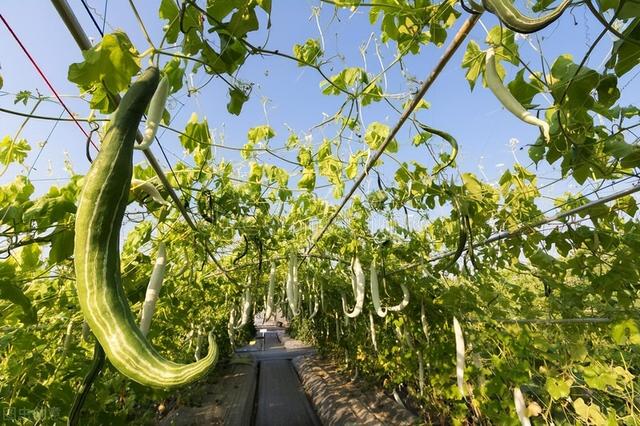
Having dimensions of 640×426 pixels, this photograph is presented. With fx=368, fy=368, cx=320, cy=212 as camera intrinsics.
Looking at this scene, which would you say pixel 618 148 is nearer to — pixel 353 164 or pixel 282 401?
pixel 353 164

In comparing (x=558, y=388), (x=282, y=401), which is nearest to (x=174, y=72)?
(x=558, y=388)

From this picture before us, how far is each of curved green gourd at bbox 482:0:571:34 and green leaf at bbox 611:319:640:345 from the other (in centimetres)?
218

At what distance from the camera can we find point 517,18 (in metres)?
0.68

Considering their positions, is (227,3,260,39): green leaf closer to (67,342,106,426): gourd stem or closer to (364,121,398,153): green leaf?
(67,342,106,426): gourd stem

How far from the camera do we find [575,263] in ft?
9.41

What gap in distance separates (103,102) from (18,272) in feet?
4.44

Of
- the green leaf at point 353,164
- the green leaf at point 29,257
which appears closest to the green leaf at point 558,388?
the green leaf at point 353,164

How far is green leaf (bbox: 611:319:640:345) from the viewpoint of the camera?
2.06 meters

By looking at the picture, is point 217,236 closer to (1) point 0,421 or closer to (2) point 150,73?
(1) point 0,421

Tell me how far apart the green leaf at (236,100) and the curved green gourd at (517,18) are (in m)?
1.17

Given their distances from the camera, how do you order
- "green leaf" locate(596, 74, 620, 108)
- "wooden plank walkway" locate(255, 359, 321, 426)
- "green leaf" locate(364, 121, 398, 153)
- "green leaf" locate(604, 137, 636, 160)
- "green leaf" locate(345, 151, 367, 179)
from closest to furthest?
1. "green leaf" locate(596, 74, 620, 108)
2. "green leaf" locate(604, 137, 636, 160)
3. "green leaf" locate(364, 121, 398, 153)
4. "green leaf" locate(345, 151, 367, 179)
5. "wooden plank walkway" locate(255, 359, 321, 426)

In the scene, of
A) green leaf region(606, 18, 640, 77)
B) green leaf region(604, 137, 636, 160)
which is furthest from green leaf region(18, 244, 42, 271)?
green leaf region(604, 137, 636, 160)

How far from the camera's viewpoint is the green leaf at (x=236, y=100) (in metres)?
1.68

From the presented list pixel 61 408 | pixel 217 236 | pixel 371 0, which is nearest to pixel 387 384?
pixel 217 236
